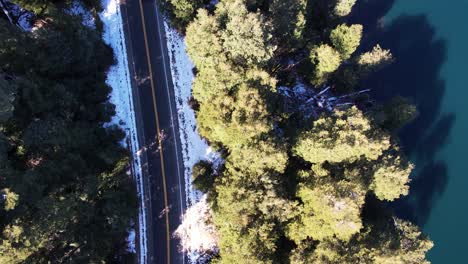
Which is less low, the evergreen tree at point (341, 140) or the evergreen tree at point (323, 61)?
the evergreen tree at point (323, 61)

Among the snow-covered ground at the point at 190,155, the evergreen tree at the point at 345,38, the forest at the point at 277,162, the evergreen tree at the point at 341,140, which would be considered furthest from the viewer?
the snow-covered ground at the point at 190,155

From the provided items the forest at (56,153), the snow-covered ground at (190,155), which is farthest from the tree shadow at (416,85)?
the forest at (56,153)

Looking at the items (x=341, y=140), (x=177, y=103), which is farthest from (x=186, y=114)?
(x=341, y=140)

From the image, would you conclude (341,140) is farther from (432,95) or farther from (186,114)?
(432,95)

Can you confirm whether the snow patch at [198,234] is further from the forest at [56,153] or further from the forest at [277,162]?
the forest at [56,153]

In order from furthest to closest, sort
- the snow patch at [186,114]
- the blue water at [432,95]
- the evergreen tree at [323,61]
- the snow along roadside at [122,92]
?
the blue water at [432,95], the snow patch at [186,114], the snow along roadside at [122,92], the evergreen tree at [323,61]

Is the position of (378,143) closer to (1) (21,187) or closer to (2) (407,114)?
(2) (407,114)
